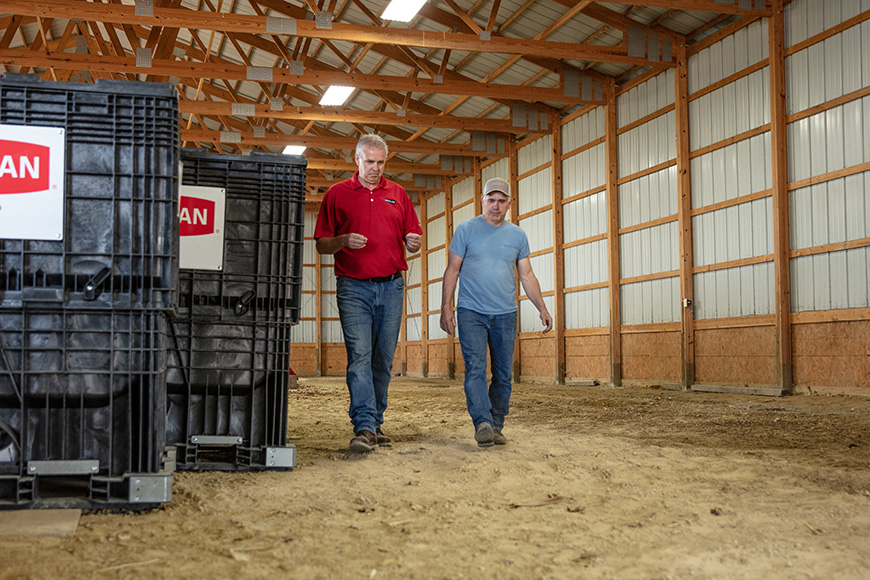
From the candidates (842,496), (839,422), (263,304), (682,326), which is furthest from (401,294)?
(682,326)

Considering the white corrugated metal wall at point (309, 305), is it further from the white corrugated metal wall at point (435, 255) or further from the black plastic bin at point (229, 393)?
the black plastic bin at point (229, 393)

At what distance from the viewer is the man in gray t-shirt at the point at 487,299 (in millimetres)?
4840

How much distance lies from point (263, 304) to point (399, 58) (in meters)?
12.4

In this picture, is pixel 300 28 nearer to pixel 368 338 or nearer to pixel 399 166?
pixel 368 338

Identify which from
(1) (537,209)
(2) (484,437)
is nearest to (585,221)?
(1) (537,209)

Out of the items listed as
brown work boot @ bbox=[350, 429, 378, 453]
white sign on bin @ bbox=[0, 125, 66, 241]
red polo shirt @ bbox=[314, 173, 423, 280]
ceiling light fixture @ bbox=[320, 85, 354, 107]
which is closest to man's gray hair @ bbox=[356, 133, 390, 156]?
red polo shirt @ bbox=[314, 173, 423, 280]

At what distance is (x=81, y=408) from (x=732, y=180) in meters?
10.8

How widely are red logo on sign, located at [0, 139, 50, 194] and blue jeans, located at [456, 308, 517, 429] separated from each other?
2.64 meters

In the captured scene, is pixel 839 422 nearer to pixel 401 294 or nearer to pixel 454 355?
pixel 401 294

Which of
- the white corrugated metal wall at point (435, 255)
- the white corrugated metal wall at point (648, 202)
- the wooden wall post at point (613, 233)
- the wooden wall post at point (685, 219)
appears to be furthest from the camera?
the white corrugated metal wall at point (435, 255)

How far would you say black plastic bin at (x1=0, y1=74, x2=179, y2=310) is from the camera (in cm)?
279

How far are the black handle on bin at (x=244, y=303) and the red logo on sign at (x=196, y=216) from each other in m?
0.36

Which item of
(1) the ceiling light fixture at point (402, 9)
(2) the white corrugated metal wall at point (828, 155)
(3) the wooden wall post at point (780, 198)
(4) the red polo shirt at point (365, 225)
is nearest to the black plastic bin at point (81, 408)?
(4) the red polo shirt at point (365, 225)

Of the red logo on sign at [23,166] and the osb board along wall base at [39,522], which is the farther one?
the red logo on sign at [23,166]
